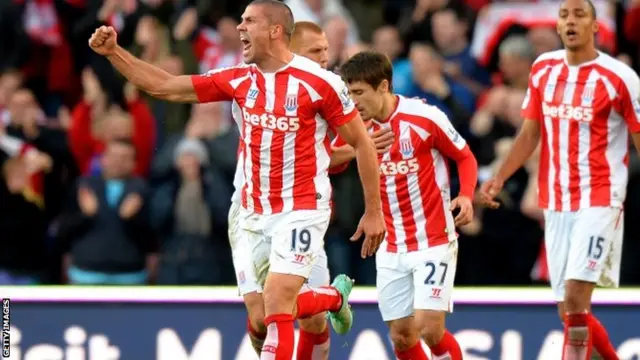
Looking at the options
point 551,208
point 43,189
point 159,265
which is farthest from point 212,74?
point 43,189

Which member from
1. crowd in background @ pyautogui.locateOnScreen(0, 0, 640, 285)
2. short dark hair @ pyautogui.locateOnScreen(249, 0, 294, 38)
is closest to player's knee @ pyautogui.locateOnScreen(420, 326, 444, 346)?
short dark hair @ pyautogui.locateOnScreen(249, 0, 294, 38)

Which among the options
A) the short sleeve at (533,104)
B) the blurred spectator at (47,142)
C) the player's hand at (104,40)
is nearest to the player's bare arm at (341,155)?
the short sleeve at (533,104)

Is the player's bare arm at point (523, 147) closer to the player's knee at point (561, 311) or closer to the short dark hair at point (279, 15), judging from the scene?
the player's knee at point (561, 311)

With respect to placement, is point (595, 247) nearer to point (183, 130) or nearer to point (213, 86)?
point (213, 86)

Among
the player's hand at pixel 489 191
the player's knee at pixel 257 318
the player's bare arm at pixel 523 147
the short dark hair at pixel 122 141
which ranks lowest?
the player's knee at pixel 257 318

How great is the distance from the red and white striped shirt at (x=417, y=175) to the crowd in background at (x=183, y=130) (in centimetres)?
251

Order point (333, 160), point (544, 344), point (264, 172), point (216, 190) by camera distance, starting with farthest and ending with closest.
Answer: point (216, 190)
point (544, 344)
point (333, 160)
point (264, 172)

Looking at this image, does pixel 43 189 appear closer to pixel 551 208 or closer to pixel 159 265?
pixel 159 265

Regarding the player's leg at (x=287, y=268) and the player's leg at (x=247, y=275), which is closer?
the player's leg at (x=287, y=268)

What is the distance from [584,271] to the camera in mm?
9664

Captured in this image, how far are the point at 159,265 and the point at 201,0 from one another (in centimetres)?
264

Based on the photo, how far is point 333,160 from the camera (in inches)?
373

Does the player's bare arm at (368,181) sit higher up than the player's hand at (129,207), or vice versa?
the player's bare arm at (368,181)

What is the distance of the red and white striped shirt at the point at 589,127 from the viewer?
9789 millimetres
